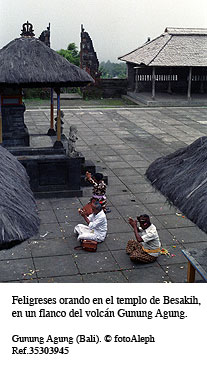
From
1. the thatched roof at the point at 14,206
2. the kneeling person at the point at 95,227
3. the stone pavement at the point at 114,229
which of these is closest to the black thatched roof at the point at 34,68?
the stone pavement at the point at 114,229

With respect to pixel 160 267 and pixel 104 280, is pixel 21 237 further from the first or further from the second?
pixel 160 267

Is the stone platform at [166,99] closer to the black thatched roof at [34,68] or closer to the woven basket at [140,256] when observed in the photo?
the black thatched roof at [34,68]

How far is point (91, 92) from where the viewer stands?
95.8ft

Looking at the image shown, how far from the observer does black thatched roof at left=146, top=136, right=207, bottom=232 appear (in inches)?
242

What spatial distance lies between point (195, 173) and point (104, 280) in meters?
2.56

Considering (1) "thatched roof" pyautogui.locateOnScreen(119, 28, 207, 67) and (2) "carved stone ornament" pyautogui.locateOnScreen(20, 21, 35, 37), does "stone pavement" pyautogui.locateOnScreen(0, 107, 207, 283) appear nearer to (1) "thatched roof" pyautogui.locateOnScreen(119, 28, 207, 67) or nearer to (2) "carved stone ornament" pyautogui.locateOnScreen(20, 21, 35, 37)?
(2) "carved stone ornament" pyautogui.locateOnScreen(20, 21, 35, 37)

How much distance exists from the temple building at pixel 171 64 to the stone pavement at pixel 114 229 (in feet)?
26.8

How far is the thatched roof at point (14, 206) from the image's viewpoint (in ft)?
16.7

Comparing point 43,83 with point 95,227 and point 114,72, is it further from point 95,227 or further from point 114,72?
point 114,72

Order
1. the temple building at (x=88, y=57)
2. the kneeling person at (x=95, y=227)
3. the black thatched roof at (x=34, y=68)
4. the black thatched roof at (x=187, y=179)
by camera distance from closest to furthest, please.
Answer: the black thatched roof at (x=187, y=179)
the kneeling person at (x=95, y=227)
the black thatched roof at (x=34, y=68)
the temple building at (x=88, y=57)

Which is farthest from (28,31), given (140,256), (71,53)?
(71,53)

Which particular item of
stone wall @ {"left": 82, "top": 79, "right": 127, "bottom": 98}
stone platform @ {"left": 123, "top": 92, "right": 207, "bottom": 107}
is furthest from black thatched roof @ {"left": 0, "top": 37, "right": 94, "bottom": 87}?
stone wall @ {"left": 82, "top": 79, "right": 127, "bottom": 98}

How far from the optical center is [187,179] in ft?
21.8

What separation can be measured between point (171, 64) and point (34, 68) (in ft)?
50.3
